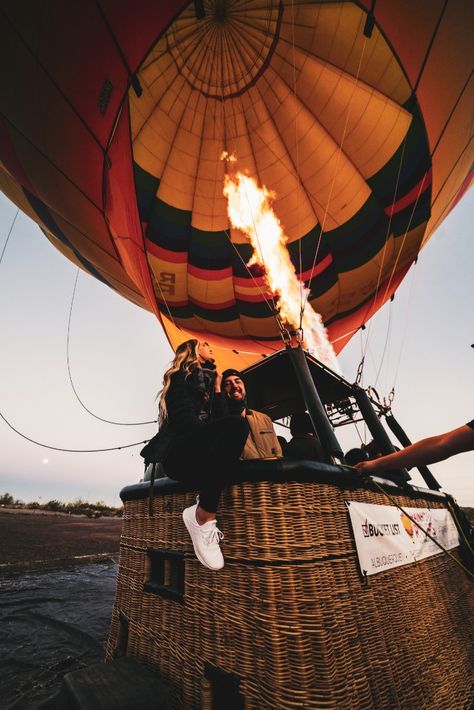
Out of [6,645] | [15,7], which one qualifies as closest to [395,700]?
[6,645]

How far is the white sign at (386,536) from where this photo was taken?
5.99ft

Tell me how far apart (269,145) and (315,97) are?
1.15 m

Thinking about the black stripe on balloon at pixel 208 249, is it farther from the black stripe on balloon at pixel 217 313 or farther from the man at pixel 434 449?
the man at pixel 434 449

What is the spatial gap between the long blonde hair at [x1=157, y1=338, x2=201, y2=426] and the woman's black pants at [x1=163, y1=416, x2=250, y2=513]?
0.33 metres

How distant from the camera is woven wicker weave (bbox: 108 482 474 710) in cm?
148

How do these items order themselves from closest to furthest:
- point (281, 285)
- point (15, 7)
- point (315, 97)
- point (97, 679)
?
1. point (97, 679)
2. point (15, 7)
3. point (315, 97)
4. point (281, 285)

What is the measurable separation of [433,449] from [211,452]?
1.16 metres

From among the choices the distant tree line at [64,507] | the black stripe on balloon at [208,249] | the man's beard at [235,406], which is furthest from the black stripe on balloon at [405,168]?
the distant tree line at [64,507]

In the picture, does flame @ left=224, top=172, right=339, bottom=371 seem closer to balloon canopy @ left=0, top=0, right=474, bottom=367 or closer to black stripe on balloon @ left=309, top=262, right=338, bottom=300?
balloon canopy @ left=0, top=0, right=474, bottom=367

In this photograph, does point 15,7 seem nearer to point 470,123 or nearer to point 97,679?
point 97,679

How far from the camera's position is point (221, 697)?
1662mm

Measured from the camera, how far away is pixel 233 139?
6.66 meters

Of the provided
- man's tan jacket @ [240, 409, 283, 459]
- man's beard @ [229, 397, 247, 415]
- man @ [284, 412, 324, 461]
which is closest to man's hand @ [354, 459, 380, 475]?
man @ [284, 412, 324, 461]

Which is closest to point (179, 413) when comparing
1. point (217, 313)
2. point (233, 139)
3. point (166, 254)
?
point (166, 254)
